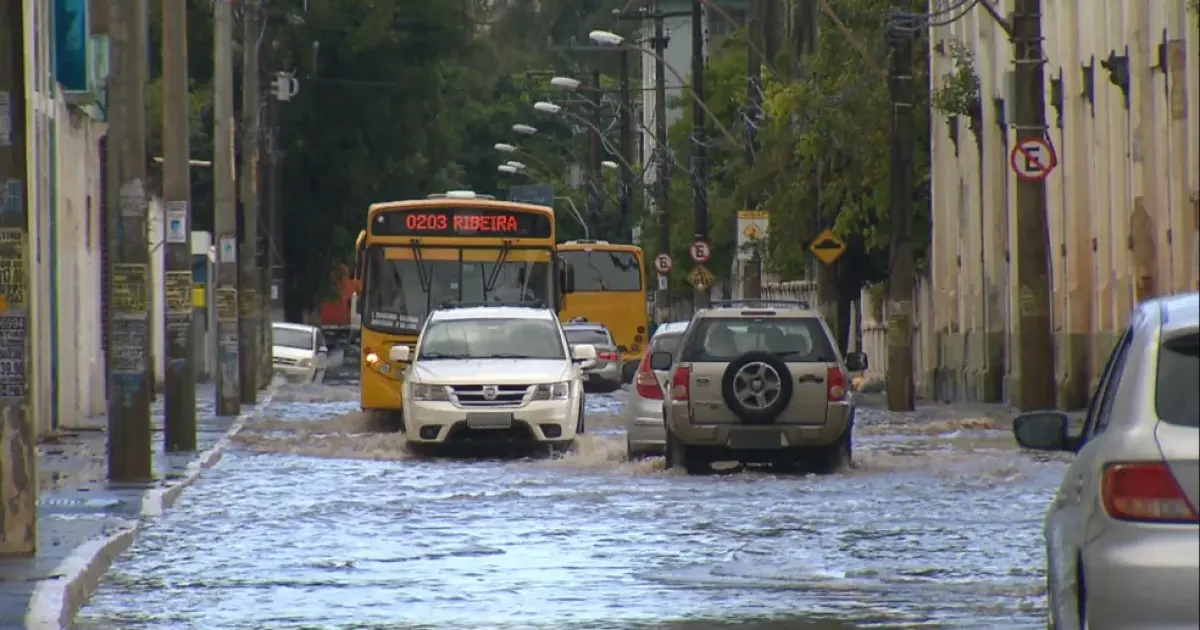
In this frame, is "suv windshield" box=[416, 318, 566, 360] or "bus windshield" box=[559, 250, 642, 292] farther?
"bus windshield" box=[559, 250, 642, 292]

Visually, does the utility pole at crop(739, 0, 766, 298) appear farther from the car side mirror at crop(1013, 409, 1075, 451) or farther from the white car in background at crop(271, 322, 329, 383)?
the car side mirror at crop(1013, 409, 1075, 451)

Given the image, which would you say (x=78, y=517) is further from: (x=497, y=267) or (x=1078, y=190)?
(x=1078, y=190)

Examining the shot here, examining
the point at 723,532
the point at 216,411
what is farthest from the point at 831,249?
the point at 723,532

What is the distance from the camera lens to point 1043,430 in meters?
Result: 10.3

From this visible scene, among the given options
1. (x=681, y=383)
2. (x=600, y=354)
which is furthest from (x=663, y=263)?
(x=681, y=383)

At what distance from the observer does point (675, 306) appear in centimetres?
8781

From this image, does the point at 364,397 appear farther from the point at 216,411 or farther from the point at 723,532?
the point at 723,532

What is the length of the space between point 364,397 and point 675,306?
171 ft

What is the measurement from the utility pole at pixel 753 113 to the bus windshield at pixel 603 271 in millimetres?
9110

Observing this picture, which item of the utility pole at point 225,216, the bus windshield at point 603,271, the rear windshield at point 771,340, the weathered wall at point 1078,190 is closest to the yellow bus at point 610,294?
the bus windshield at point 603,271

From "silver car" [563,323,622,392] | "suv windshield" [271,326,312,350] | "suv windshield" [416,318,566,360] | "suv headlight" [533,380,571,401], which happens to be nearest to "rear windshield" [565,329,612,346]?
"silver car" [563,323,622,392]

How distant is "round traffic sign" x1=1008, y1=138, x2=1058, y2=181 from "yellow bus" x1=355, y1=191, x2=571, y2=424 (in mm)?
8782

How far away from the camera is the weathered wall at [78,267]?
36.8m

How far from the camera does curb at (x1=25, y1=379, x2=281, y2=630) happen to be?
12867mm
